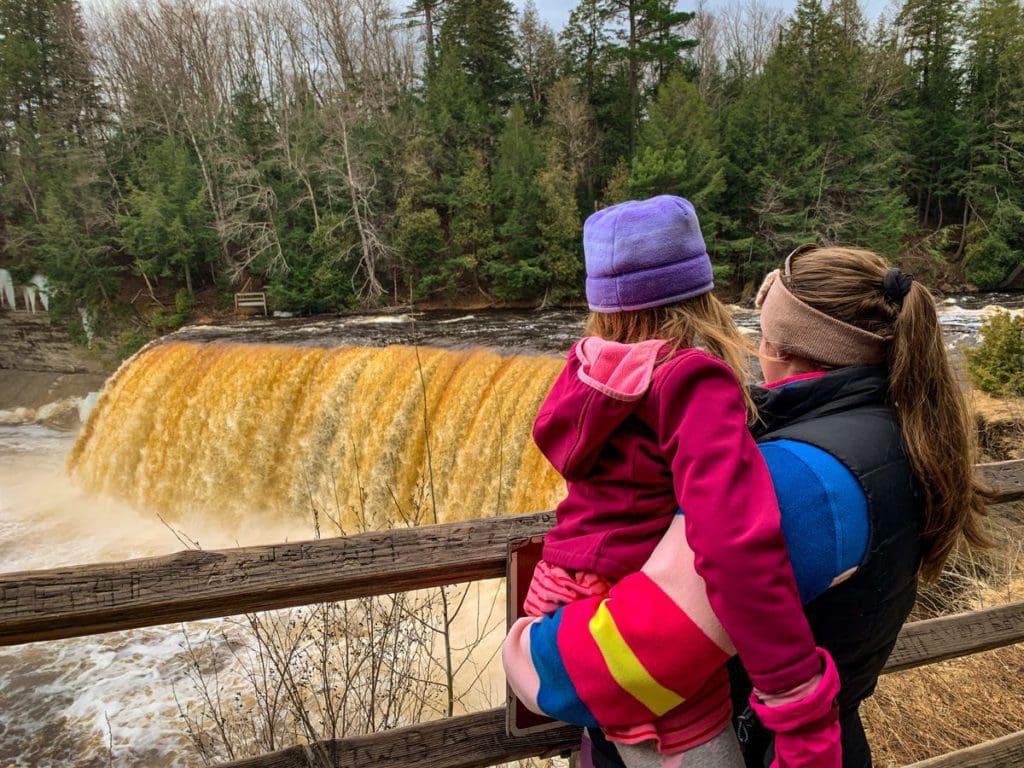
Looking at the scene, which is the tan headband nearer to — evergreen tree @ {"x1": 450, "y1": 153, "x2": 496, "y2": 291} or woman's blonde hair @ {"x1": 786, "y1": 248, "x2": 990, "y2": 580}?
woman's blonde hair @ {"x1": 786, "y1": 248, "x2": 990, "y2": 580}

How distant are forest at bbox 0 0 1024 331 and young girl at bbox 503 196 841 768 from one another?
18572 millimetres

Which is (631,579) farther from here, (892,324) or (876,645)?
(892,324)

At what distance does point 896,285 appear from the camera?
1043 millimetres

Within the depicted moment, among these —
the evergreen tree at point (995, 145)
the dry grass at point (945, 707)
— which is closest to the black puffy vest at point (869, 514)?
the dry grass at point (945, 707)

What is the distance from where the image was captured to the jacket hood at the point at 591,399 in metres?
0.98

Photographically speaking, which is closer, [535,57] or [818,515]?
[818,515]

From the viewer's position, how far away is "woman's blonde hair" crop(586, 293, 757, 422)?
3.65 feet

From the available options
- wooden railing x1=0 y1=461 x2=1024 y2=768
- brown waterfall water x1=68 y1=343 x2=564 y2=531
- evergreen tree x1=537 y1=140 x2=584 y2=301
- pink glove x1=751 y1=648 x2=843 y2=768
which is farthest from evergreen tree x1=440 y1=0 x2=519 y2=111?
Answer: pink glove x1=751 y1=648 x2=843 y2=768

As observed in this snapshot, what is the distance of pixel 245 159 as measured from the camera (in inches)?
891

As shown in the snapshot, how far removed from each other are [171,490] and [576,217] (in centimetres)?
1491

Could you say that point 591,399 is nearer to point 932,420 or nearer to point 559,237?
point 932,420

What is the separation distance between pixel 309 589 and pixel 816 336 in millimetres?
1115

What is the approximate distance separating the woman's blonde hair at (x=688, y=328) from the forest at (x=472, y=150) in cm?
1854

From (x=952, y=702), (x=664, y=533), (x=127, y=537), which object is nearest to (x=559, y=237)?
(x=127, y=537)
